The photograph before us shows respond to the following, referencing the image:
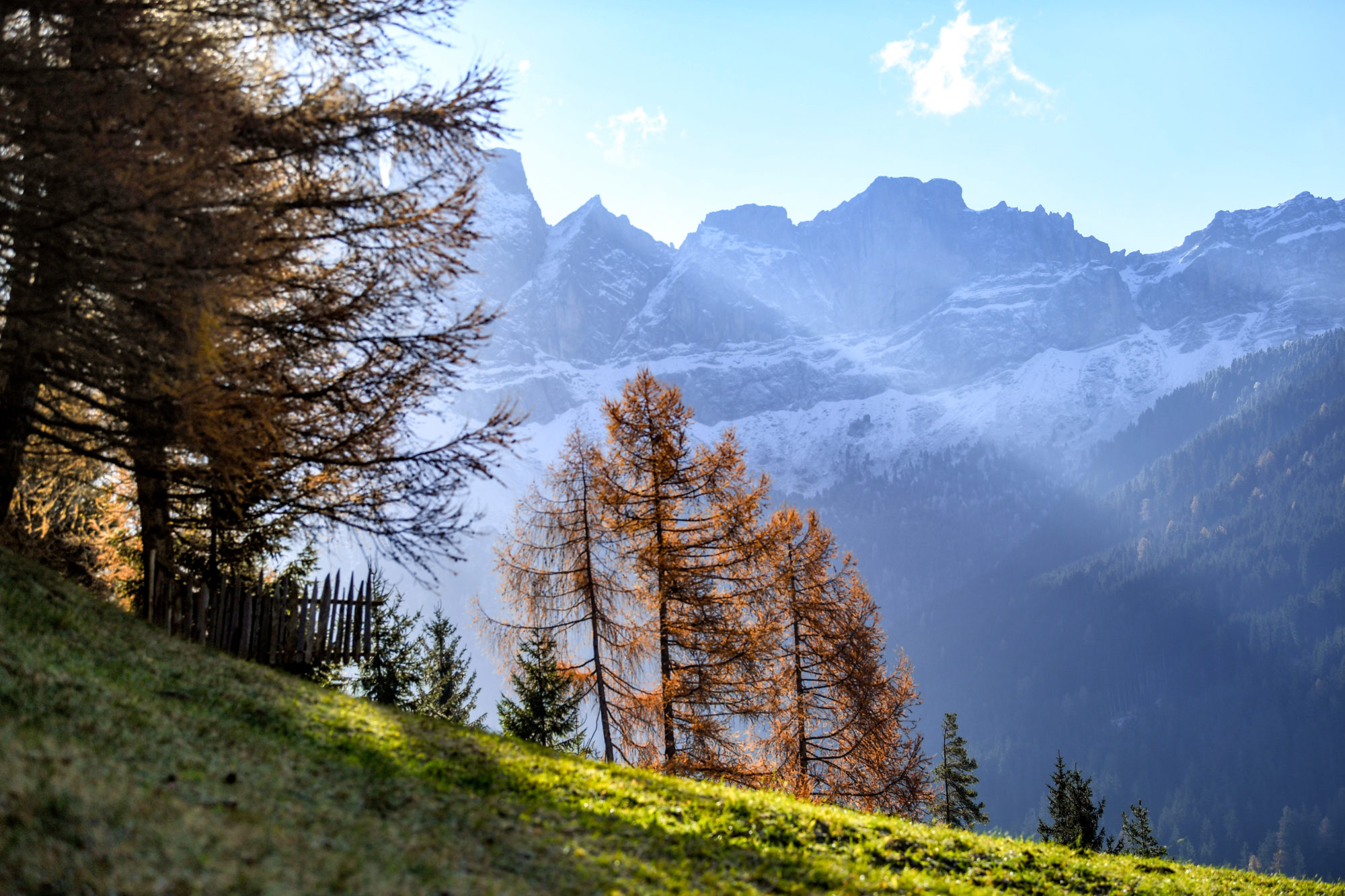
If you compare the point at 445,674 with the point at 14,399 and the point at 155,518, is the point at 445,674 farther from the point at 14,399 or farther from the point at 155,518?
the point at 14,399

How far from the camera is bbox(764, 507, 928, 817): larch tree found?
2025cm

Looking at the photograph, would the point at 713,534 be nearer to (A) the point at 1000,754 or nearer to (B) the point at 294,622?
(B) the point at 294,622

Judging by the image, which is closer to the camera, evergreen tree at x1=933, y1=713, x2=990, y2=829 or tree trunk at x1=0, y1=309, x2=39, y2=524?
tree trunk at x1=0, y1=309, x2=39, y2=524

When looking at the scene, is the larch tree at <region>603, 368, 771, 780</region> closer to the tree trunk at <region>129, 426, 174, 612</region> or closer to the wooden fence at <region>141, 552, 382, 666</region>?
the wooden fence at <region>141, 552, 382, 666</region>

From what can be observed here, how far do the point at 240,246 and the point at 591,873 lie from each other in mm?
7540

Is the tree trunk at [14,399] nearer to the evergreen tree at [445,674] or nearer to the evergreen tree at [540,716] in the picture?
the evergreen tree at [540,716]

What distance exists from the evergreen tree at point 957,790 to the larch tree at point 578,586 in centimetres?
1921

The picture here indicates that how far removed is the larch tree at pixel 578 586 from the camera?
18.4 meters

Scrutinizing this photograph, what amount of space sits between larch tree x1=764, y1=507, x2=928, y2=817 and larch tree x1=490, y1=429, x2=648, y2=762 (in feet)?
12.3

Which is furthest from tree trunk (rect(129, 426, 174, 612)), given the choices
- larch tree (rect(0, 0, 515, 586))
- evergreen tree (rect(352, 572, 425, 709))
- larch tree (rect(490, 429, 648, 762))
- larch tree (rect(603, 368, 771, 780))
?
evergreen tree (rect(352, 572, 425, 709))

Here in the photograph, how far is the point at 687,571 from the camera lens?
17516 mm

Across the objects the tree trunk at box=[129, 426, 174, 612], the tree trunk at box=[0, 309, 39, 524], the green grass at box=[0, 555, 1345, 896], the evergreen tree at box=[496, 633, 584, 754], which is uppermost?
the tree trunk at box=[0, 309, 39, 524]

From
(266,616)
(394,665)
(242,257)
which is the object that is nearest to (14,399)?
(242,257)

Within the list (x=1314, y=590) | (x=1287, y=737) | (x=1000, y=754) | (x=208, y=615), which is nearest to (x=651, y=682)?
(x=208, y=615)
